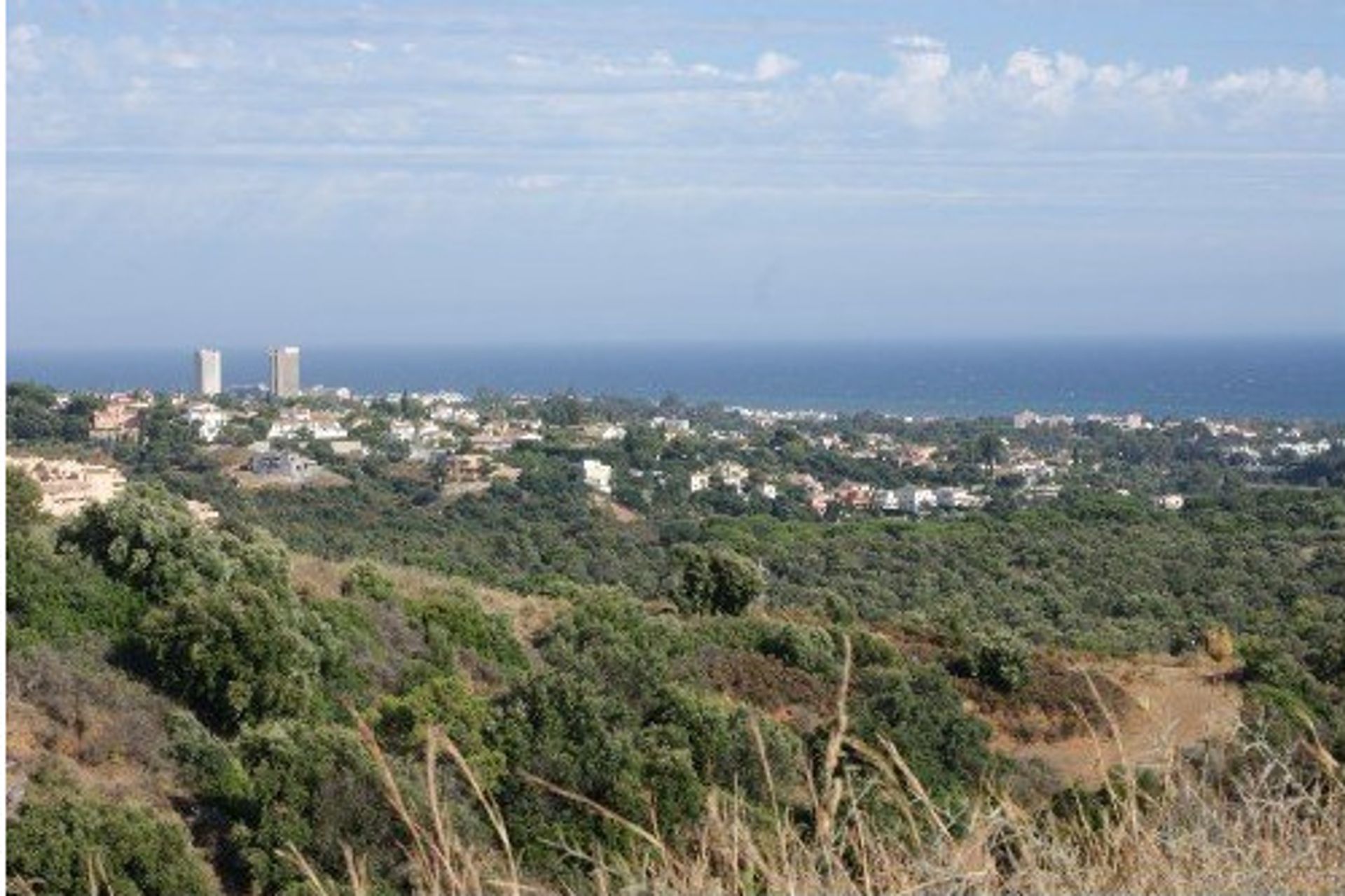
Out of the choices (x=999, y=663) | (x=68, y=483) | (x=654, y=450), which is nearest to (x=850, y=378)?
(x=654, y=450)

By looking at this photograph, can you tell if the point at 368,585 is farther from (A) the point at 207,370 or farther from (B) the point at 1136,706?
(A) the point at 207,370

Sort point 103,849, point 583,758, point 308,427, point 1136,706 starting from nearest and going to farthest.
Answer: point 103,849
point 583,758
point 1136,706
point 308,427

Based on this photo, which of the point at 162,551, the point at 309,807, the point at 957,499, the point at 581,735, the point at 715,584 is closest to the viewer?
the point at 309,807

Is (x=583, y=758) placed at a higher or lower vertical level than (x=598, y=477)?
higher

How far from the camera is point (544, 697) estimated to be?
376 inches

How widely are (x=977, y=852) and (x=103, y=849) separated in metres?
4.91

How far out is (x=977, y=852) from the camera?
7.52ft

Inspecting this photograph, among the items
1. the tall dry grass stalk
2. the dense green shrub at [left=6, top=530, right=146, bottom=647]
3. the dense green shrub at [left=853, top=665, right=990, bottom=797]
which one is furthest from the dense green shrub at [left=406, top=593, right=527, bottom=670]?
the tall dry grass stalk

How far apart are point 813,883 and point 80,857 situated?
197 inches

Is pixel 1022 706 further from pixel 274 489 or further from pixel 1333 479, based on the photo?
pixel 1333 479

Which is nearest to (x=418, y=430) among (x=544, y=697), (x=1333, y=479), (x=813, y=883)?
(x=1333, y=479)

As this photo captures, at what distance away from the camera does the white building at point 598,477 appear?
3469 cm

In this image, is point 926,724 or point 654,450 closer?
point 926,724

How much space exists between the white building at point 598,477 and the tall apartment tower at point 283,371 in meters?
18.9
